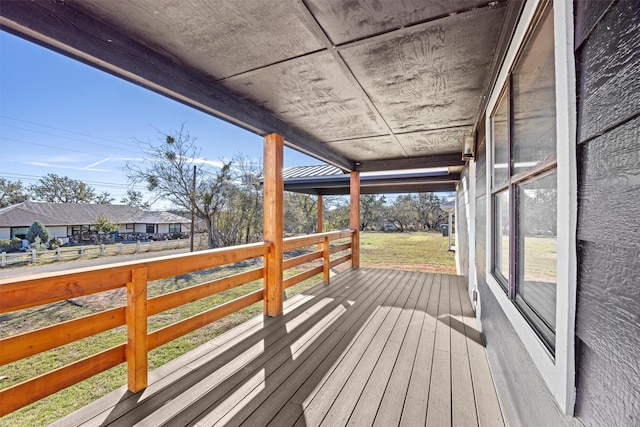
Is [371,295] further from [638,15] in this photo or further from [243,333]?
[638,15]

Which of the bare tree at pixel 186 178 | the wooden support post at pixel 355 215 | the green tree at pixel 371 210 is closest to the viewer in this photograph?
the wooden support post at pixel 355 215

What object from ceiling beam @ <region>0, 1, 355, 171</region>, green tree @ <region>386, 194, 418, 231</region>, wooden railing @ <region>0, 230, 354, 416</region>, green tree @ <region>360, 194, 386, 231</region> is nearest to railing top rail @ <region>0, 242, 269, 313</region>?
wooden railing @ <region>0, 230, 354, 416</region>

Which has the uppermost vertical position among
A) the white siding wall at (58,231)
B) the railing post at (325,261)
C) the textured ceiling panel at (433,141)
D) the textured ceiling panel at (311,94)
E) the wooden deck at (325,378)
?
the textured ceiling panel at (311,94)

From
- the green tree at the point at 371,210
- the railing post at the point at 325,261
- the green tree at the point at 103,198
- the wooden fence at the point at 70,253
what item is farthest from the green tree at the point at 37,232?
the green tree at the point at 371,210

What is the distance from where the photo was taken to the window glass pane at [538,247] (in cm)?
89

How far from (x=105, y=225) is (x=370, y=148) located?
3.84m

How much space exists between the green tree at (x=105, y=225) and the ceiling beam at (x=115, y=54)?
219 cm

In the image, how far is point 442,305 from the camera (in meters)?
3.47

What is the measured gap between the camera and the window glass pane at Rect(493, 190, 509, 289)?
1583 mm

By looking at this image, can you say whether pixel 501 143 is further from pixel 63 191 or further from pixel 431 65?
pixel 63 191

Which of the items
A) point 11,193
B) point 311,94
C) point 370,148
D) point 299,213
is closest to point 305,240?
point 370,148

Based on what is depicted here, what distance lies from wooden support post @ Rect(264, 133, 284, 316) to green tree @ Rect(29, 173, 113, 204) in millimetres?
2451

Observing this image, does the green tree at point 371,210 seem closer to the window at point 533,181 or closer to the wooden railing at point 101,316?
the wooden railing at point 101,316

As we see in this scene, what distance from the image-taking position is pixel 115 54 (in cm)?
159
